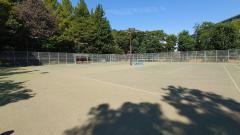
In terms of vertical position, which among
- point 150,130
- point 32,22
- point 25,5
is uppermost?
point 25,5

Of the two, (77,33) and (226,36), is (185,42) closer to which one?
(226,36)

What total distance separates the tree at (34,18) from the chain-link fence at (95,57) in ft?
12.0

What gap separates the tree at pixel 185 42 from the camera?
6159 centimetres

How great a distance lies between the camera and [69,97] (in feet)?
25.2

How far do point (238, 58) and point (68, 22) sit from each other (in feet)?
120

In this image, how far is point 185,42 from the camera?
Result: 62.3 metres

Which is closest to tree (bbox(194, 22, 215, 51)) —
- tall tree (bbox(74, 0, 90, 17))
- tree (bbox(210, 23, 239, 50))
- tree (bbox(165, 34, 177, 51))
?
tree (bbox(210, 23, 239, 50))

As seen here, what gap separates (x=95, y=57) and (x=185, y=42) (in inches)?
1027

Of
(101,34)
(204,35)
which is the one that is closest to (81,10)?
(101,34)

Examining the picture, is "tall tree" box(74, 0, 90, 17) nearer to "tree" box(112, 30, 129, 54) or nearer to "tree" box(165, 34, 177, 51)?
"tree" box(112, 30, 129, 54)

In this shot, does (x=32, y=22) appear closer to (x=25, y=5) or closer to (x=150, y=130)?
(x=25, y=5)

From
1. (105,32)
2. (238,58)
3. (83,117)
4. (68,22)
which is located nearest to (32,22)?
(68,22)

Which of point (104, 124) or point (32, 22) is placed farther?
point (32, 22)

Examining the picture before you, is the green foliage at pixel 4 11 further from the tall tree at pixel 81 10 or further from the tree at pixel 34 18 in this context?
the tall tree at pixel 81 10
